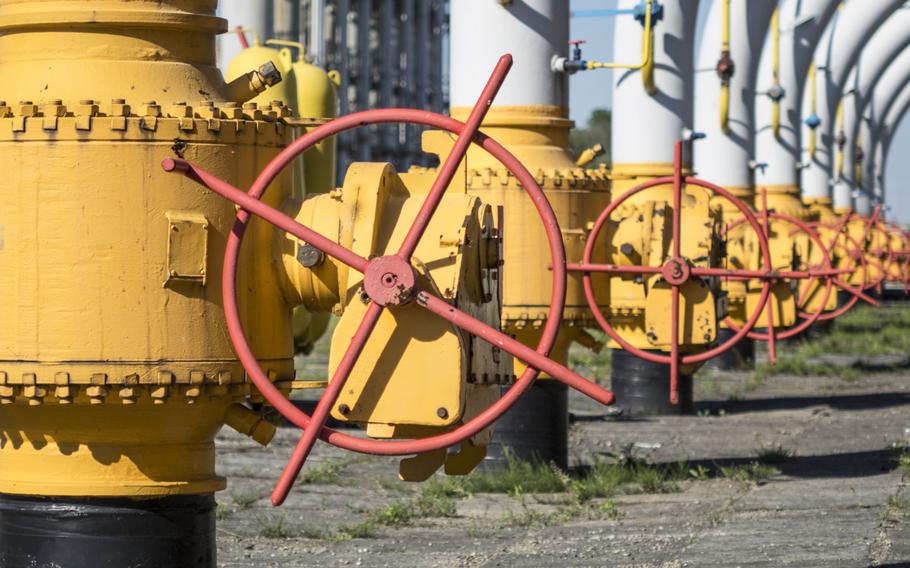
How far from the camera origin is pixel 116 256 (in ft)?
13.1

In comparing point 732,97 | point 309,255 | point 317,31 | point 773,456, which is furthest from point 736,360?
point 317,31

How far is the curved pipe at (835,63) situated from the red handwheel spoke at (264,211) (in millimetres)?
18951

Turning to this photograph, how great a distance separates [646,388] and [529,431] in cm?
381

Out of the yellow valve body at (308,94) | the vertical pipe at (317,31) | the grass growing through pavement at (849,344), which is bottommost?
the grass growing through pavement at (849,344)

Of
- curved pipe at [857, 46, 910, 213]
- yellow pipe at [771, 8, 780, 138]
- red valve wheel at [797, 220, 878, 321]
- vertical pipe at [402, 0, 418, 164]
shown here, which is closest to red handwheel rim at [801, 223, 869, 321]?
red valve wheel at [797, 220, 878, 321]

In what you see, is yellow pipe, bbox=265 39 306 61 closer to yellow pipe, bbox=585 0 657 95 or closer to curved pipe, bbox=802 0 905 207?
yellow pipe, bbox=585 0 657 95

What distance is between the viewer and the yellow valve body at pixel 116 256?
4.00 metres

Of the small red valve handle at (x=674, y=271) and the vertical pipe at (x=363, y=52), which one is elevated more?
the vertical pipe at (x=363, y=52)

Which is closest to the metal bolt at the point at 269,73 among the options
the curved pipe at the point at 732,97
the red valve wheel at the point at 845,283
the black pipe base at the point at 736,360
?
the red valve wheel at the point at 845,283

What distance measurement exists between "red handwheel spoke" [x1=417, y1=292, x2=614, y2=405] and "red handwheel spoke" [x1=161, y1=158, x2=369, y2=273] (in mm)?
177

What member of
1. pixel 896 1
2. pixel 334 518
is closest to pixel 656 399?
pixel 334 518

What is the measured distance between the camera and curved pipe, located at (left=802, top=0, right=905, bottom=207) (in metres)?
22.1

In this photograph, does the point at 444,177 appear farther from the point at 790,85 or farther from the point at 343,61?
the point at 343,61

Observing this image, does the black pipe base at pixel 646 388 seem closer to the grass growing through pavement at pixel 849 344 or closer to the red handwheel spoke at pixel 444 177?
the grass growing through pavement at pixel 849 344
